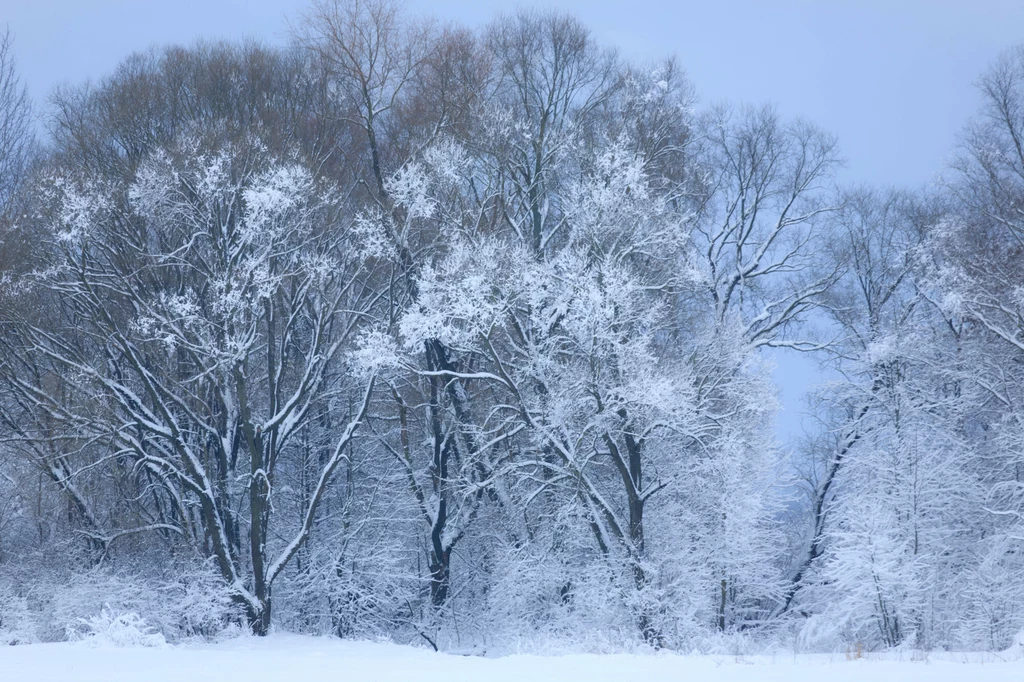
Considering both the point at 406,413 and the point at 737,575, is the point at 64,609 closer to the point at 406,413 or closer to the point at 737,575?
the point at 406,413

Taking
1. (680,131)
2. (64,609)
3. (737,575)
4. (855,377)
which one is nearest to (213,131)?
(64,609)

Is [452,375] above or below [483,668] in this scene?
above

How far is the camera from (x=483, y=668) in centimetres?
1124

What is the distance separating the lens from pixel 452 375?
21.8 meters

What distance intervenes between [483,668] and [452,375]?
11.1 m

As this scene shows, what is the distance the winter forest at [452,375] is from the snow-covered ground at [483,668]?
200 inches

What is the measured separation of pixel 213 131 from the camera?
19906 millimetres

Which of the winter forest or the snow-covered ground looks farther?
the winter forest

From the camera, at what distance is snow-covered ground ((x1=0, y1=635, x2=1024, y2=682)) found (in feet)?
30.5

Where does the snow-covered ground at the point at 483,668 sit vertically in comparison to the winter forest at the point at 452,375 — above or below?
below

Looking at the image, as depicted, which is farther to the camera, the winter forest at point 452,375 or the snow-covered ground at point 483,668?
the winter forest at point 452,375

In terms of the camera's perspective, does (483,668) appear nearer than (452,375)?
Yes

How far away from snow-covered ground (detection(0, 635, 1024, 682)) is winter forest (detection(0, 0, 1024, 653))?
5079 mm

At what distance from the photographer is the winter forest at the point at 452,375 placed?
63.9ft
